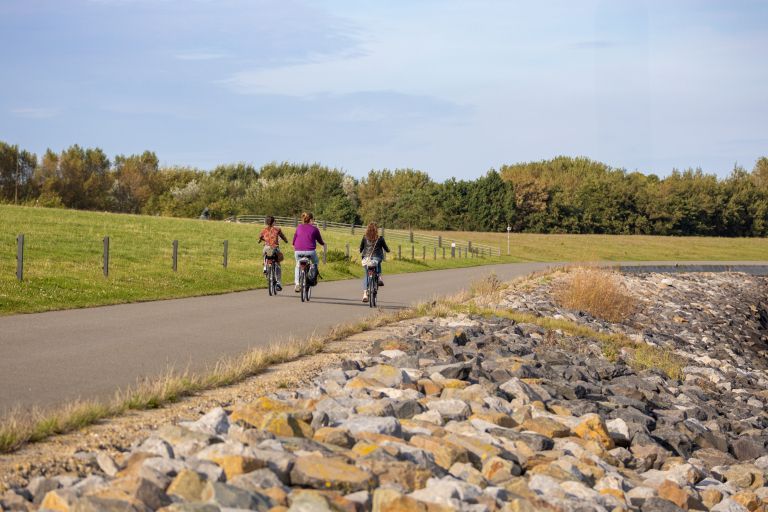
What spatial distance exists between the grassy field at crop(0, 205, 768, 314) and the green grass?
0.9 inches

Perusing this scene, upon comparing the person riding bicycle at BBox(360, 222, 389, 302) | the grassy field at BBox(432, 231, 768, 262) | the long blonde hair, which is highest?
the long blonde hair

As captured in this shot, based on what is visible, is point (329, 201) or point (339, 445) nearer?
point (339, 445)

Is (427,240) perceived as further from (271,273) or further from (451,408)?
(451,408)

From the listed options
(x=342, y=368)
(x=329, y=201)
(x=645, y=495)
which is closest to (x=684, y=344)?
(x=342, y=368)

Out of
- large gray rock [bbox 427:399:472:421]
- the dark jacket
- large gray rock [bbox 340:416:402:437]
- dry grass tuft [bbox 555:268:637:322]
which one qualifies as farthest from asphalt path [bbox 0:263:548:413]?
dry grass tuft [bbox 555:268:637:322]

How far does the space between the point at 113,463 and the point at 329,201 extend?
326ft

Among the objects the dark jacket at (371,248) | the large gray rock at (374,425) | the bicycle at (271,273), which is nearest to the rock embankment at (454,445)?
the large gray rock at (374,425)

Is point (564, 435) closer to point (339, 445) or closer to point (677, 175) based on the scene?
point (339, 445)

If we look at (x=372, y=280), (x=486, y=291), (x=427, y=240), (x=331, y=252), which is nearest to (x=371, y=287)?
(x=372, y=280)

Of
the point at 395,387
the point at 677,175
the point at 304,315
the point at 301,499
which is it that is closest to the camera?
the point at 301,499

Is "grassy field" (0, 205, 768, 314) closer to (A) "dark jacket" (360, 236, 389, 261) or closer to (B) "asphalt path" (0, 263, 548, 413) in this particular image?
(B) "asphalt path" (0, 263, 548, 413)

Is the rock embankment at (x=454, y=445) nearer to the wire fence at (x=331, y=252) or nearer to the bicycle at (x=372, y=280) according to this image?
the bicycle at (x=372, y=280)

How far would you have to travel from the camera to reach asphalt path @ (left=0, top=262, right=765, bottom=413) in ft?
32.8

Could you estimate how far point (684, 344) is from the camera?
22547 mm
